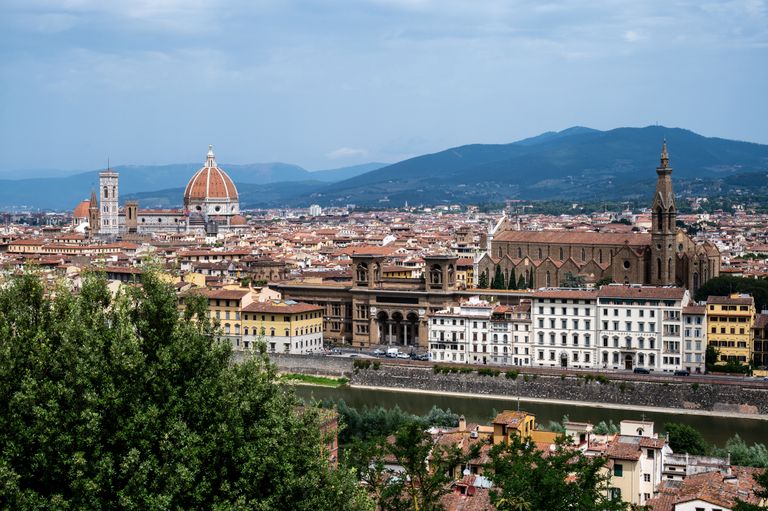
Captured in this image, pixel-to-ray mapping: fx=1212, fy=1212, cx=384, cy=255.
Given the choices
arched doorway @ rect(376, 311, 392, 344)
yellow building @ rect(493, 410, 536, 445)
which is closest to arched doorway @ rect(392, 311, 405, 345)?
arched doorway @ rect(376, 311, 392, 344)

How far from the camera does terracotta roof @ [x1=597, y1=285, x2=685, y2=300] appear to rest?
41219 millimetres

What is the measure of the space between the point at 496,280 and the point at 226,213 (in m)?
63.1

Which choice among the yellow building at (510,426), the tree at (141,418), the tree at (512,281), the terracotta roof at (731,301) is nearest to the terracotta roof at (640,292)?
the terracotta roof at (731,301)

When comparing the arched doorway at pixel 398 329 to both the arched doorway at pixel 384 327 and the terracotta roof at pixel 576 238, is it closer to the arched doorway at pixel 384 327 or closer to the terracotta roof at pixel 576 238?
the arched doorway at pixel 384 327

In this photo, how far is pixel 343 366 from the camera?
4488 cm

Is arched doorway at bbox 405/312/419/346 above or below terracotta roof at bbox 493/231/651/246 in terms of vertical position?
below

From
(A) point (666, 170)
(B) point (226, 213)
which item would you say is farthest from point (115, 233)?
(A) point (666, 170)

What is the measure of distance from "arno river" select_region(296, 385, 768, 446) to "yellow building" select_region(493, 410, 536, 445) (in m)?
9.50

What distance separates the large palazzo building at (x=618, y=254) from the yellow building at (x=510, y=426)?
104 feet

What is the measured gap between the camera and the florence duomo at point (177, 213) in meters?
110

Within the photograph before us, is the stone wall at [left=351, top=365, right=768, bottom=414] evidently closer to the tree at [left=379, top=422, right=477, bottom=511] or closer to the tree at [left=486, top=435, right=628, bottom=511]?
the tree at [left=379, top=422, right=477, bottom=511]

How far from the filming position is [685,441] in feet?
89.6

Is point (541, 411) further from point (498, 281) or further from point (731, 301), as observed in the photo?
point (498, 281)

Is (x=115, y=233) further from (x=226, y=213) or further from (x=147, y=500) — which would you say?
(x=147, y=500)
